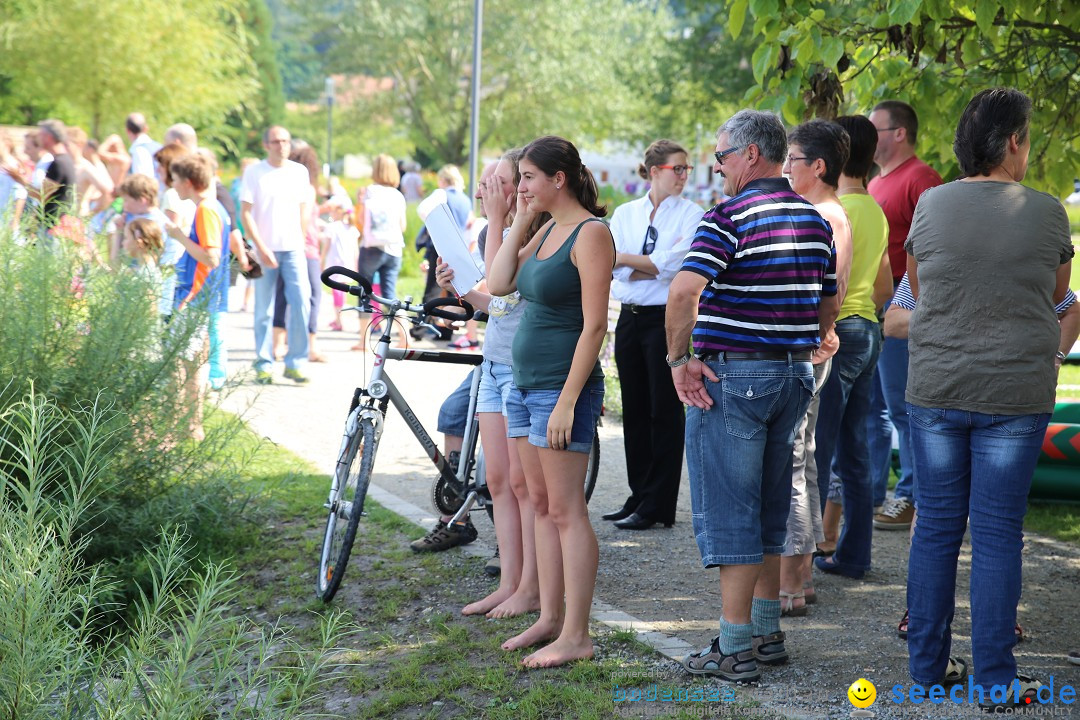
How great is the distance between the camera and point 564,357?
4.25 metres

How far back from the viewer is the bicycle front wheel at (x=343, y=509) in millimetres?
5066

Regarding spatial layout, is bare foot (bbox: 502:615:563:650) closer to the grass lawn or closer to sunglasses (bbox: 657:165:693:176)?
the grass lawn

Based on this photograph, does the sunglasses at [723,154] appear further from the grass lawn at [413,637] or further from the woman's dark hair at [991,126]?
the grass lawn at [413,637]

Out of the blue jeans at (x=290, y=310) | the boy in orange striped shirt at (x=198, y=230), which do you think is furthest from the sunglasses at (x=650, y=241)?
the blue jeans at (x=290, y=310)

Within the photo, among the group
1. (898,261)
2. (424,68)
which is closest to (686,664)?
(898,261)

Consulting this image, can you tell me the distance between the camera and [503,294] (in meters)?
4.67

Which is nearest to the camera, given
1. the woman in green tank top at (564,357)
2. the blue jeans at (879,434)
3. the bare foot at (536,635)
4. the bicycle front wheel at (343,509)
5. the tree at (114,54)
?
the woman in green tank top at (564,357)

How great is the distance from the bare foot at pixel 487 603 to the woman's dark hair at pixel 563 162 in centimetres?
180

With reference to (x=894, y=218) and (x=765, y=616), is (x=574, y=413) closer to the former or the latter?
(x=765, y=616)

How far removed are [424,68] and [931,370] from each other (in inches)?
1684

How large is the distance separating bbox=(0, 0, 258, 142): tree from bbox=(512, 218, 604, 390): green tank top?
27.0m

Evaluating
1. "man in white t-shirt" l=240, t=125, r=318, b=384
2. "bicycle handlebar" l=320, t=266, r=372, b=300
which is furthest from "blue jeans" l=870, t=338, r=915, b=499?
"man in white t-shirt" l=240, t=125, r=318, b=384

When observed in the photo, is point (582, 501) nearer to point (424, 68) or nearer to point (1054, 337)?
point (1054, 337)

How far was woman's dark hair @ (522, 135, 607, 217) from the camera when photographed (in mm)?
4242
